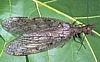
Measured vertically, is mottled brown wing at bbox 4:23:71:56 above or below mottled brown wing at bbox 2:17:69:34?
below

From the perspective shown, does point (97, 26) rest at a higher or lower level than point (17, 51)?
higher

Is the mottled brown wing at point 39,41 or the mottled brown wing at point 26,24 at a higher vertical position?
the mottled brown wing at point 26,24

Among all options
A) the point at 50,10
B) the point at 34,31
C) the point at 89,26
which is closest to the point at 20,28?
the point at 34,31

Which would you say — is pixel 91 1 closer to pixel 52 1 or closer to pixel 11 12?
pixel 52 1

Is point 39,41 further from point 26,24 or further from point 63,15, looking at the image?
point 63,15
